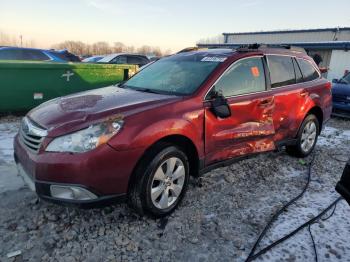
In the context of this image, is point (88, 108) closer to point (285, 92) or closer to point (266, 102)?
point (266, 102)

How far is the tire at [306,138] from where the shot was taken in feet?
16.4

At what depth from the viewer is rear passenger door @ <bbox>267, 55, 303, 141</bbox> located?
4324 mm

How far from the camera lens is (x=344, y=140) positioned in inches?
262

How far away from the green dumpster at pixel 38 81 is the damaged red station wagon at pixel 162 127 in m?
3.85

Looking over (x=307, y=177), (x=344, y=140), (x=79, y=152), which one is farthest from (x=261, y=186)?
(x=344, y=140)

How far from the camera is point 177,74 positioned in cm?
390

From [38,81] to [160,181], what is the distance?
5353 millimetres

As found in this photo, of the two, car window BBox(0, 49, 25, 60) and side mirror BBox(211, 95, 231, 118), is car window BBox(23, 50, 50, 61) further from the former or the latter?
side mirror BBox(211, 95, 231, 118)

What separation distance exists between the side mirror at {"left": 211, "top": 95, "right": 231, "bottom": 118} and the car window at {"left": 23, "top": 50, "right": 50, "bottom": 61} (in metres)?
8.43

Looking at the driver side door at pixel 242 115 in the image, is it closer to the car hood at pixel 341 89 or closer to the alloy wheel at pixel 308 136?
the alloy wheel at pixel 308 136

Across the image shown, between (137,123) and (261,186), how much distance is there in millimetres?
2108

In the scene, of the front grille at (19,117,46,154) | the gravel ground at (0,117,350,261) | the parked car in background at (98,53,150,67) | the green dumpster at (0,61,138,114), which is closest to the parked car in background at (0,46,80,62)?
the green dumpster at (0,61,138,114)

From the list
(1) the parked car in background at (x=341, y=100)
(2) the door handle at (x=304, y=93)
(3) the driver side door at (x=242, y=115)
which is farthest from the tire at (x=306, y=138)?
(1) the parked car in background at (x=341, y=100)

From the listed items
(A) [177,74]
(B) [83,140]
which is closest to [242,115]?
(A) [177,74]
